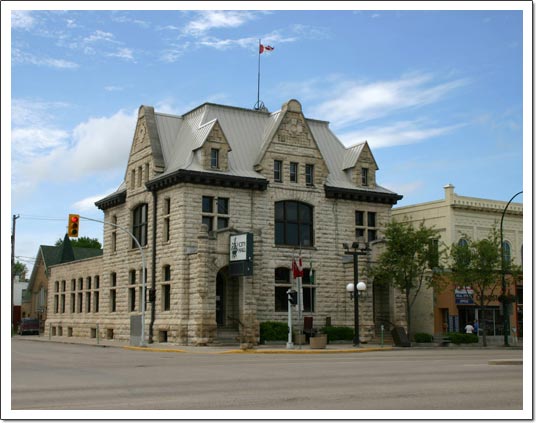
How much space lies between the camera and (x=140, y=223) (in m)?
50.5

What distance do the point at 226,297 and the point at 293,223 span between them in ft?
22.0

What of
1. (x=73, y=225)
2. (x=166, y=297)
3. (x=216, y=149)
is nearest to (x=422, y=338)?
(x=166, y=297)

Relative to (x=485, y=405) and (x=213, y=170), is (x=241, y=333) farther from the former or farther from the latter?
(x=485, y=405)

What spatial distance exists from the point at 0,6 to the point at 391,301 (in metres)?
39.6

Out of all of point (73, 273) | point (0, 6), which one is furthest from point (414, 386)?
point (73, 273)

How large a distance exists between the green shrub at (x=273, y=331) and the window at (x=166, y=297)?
601 cm

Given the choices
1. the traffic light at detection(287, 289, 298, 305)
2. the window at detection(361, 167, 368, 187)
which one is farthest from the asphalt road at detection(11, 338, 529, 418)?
the window at detection(361, 167, 368, 187)

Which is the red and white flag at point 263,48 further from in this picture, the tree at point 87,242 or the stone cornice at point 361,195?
the tree at point 87,242

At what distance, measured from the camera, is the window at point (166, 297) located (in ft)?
151

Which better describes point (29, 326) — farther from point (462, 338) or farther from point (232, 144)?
point (462, 338)

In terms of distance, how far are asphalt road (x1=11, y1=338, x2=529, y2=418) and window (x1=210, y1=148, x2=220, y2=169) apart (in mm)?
22384

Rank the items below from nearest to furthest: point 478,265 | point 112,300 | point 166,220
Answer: point 166,220
point 478,265
point 112,300

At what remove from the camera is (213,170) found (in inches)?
1805

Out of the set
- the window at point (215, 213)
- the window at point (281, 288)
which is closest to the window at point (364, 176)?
the window at point (281, 288)
